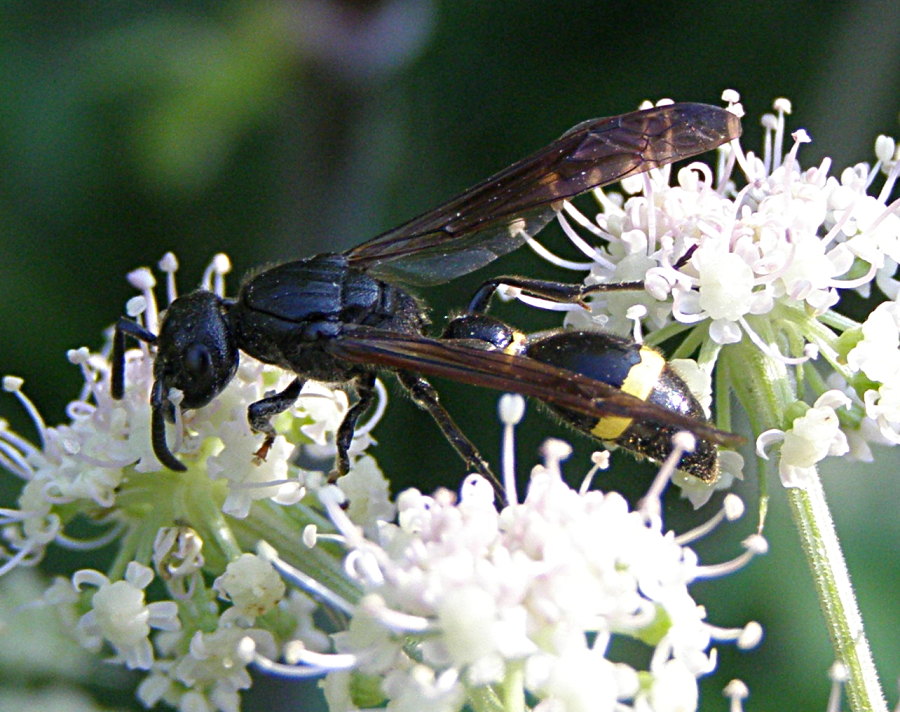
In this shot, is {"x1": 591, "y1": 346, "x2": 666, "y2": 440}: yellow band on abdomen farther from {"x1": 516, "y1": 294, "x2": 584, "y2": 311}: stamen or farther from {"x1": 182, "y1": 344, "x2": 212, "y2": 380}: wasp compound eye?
{"x1": 182, "y1": 344, "x2": 212, "y2": 380}: wasp compound eye

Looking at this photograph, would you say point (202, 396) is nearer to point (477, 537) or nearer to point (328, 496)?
point (328, 496)

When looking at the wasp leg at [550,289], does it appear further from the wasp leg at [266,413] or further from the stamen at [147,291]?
the stamen at [147,291]

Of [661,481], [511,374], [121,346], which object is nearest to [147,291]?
[121,346]

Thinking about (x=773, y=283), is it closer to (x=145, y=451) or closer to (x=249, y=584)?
(x=249, y=584)

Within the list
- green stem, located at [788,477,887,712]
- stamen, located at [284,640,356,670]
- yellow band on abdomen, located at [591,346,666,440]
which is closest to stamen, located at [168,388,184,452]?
stamen, located at [284,640,356,670]

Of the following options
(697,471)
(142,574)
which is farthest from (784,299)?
(142,574)

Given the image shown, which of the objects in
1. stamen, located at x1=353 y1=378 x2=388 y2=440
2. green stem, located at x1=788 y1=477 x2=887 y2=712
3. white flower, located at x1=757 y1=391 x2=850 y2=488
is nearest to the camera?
green stem, located at x1=788 y1=477 x2=887 y2=712
